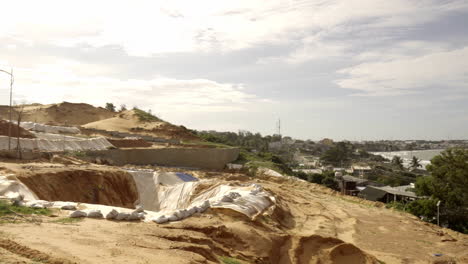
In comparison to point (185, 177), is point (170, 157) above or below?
above

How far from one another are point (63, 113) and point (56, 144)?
30112mm

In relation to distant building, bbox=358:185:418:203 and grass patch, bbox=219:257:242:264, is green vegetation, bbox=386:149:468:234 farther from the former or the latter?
grass patch, bbox=219:257:242:264

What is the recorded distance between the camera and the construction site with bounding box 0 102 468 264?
8.17 meters

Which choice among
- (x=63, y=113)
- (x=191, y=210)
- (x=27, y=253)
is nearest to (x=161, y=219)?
(x=191, y=210)

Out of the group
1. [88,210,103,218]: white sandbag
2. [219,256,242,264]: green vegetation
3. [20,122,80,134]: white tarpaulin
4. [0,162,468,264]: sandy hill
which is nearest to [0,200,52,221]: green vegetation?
[0,162,468,264]: sandy hill

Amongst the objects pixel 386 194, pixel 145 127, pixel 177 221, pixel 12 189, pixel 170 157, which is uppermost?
pixel 145 127

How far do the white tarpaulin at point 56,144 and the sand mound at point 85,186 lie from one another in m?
7.79

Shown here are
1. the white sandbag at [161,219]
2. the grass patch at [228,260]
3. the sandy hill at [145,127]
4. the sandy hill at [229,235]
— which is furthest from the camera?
the sandy hill at [145,127]

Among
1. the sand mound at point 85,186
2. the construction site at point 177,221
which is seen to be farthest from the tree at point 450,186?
the sand mound at point 85,186

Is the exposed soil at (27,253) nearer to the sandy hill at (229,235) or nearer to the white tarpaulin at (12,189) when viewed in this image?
the sandy hill at (229,235)

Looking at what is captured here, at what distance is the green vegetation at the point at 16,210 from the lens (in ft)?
31.9

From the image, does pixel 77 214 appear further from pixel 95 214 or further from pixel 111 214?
pixel 111 214

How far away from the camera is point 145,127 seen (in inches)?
1845

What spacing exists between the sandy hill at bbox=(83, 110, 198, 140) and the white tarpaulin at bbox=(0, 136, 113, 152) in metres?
13.6
